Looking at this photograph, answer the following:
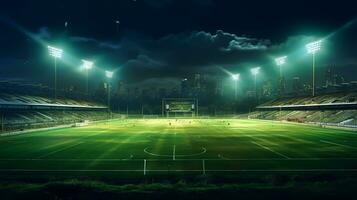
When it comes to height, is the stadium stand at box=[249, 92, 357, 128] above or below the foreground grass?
above

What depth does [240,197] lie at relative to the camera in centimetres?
1441

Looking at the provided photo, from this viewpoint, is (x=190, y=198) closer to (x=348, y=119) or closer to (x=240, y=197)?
(x=240, y=197)

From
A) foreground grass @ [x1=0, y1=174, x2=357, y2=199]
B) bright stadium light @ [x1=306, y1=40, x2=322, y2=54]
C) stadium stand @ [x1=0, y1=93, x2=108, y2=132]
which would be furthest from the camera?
bright stadium light @ [x1=306, y1=40, x2=322, y2=54]

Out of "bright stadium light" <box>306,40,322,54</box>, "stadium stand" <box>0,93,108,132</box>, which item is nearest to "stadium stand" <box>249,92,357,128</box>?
"bright stadium light" <box>306,40,322,54</box>

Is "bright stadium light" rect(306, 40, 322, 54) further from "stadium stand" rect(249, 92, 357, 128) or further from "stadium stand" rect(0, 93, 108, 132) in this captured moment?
"stadium stand" rect(0, 93, 108, 132)

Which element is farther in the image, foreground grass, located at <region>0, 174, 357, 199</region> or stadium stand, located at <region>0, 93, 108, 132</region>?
stadium stand, located at <region>0, 93, 108, 132</region>

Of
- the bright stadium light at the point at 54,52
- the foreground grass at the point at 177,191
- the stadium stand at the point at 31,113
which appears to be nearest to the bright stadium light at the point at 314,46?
the bright stadium light at the point at 54,52

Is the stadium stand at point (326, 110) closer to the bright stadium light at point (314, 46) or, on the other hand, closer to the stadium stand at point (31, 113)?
the bright stadium light at point (314, 46)

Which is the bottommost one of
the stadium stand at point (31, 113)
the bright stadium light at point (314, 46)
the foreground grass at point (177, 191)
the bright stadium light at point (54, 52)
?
the foreground grass at point (177, 191)

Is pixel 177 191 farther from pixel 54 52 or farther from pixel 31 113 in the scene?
pixel 31 113

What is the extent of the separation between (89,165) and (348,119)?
6182 cm

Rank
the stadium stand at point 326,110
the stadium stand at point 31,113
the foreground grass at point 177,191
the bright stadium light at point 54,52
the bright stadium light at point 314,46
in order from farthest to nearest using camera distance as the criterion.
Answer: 1. the bright stadium light at point 314,46
2. the bright stadium light at point 54,52
3. the stadium stand at point 326,110
4. the stadium stand at point 31,113
5. the foreground grass at point 177,191

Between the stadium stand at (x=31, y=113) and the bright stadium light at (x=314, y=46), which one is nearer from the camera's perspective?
the stadium stand at (x=31, y=113)

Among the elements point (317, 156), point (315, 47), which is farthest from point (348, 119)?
point (317, 156)
